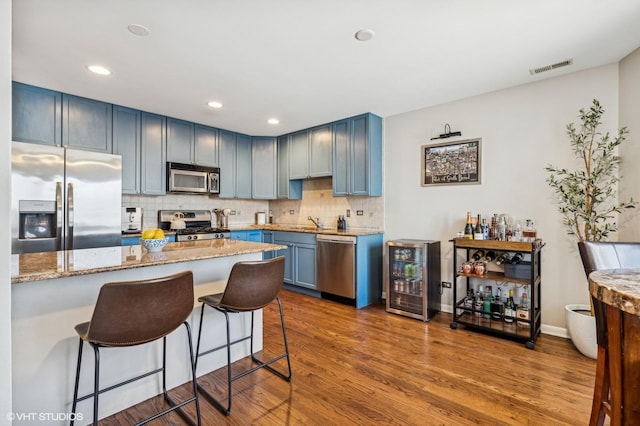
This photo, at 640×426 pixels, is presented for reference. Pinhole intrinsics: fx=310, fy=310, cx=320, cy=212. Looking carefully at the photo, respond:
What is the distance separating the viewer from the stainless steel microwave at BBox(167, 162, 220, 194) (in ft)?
13.6

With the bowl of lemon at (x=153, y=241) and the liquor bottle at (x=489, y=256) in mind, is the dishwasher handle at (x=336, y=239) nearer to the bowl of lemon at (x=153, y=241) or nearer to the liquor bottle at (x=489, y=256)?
the liquor bottle at (x=489, y=256)

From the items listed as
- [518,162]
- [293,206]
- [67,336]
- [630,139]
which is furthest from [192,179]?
[630,139]

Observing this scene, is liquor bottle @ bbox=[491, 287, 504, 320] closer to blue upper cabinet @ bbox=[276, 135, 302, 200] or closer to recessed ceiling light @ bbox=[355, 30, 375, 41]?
recessed ceiling light @ bbox=[355, 30, 375, 41]

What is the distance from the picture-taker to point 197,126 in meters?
4.45

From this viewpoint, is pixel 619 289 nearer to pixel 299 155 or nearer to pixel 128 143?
pixel 299 155

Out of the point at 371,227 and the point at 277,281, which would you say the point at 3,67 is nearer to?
the point at 277,281

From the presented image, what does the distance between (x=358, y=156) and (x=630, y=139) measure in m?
2.54

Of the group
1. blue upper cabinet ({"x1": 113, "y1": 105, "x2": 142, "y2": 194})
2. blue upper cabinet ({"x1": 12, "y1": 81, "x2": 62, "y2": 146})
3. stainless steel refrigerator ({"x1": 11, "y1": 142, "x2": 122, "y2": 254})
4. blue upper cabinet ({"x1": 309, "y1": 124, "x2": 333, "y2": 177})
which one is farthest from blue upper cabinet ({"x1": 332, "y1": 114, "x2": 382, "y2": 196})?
blue upper cabinet ({"x1": 12, "y1": 81, "x2": 62, "y2": 146})

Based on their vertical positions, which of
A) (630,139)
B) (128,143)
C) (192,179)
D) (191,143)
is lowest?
(192,179)

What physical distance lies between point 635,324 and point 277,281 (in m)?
1.65

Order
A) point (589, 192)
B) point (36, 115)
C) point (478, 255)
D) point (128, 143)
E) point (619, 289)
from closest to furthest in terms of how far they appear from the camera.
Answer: point (619, 289) → point (589, 192) → point (36, 115) → point (478, 255) → point (128, 143)

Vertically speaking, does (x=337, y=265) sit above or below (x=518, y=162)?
below

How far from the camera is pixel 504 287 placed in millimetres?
3199

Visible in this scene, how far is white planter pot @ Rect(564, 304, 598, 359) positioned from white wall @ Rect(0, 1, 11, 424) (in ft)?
11.5
